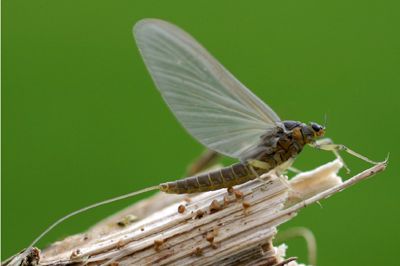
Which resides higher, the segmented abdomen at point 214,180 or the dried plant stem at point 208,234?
the segmented abdomen at point 214,180

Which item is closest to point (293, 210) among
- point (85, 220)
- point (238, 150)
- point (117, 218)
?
point (238, 150)

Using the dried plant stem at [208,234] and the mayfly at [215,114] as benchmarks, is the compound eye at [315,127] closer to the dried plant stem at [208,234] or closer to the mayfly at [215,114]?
the mayfly at [215,114]

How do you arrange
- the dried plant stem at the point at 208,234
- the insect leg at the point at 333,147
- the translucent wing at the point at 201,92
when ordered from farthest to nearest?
the insect leg at the point at 333,147 → the translucent wing at the point at 201,92 → the dried plant stem at the point at 208,234

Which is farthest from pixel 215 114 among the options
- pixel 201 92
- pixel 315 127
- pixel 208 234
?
pixel 208 234

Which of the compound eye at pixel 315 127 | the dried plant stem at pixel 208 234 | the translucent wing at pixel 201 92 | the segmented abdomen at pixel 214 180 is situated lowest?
the dried plant stem at pixel 208 234

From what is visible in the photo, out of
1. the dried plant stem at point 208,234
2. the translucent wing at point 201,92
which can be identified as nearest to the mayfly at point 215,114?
the translucent wing at point 201,92

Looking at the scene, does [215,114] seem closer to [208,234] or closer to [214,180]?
[214,180]

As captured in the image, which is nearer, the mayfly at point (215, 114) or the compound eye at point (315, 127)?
the mayfly at point (215, 114)

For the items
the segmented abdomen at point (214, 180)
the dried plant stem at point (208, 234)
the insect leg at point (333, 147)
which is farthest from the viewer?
the insect leg at point (333, 147)

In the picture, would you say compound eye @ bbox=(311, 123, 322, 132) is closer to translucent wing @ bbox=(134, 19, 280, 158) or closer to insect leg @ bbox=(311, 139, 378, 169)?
insect leg @ bbox=(311, 139, 378, 169)
